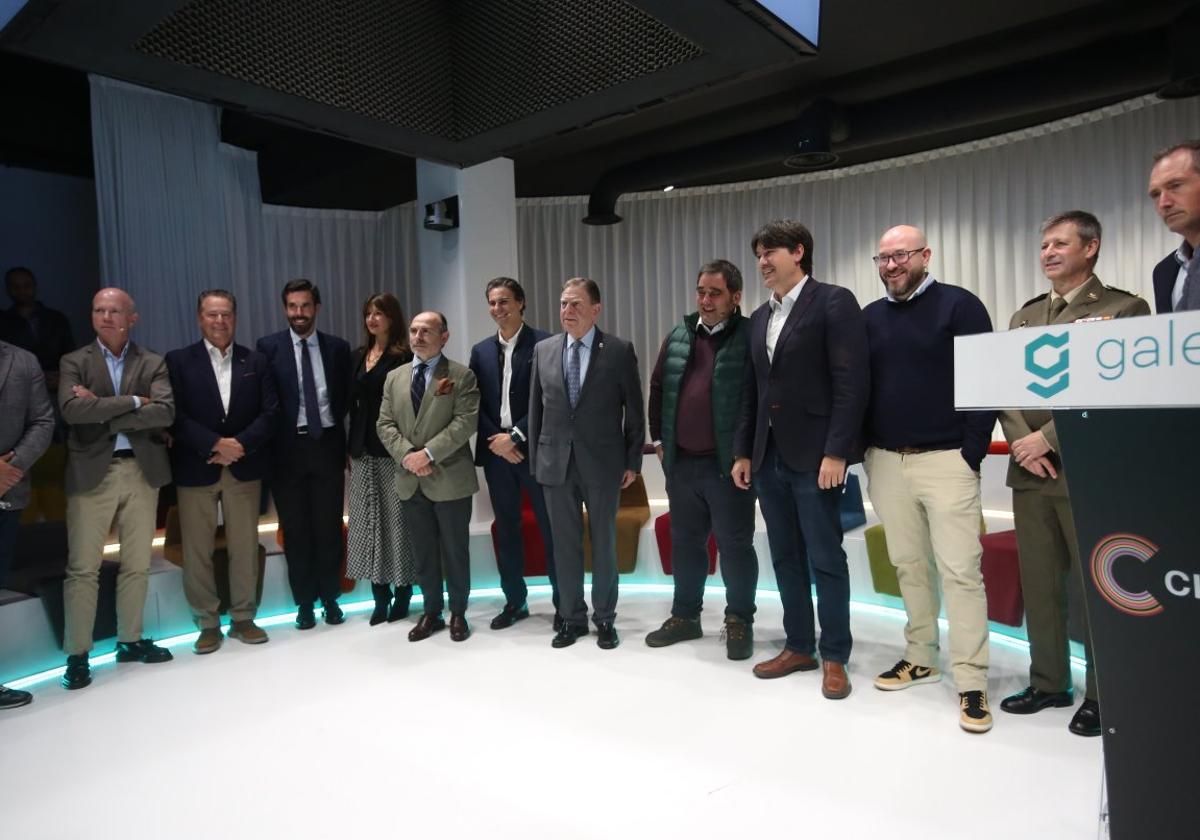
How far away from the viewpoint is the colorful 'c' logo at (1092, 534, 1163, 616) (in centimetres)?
115

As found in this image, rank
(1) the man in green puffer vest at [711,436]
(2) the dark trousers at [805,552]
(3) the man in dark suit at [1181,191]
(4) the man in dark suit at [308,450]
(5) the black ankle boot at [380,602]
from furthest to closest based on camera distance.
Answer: (5) the black ankle boot at [380,602]
(4) the man in dark suit at [308,450]
(1) the man in green puffer vest at [711,436]
(2) the dark trousers at [805,552]
(3) the man in dark suit at [1181,191]

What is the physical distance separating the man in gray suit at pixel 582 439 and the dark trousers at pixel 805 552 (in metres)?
0.69

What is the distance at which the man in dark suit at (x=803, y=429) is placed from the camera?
275cm

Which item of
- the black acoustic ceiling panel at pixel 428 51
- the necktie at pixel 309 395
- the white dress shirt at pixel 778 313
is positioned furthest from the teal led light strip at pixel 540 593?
the black acoustic ceiling panel at pixel 428 51

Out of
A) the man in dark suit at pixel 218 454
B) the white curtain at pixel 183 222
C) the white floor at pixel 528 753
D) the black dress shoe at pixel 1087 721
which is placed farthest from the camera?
the white curtain at pixel 183 222

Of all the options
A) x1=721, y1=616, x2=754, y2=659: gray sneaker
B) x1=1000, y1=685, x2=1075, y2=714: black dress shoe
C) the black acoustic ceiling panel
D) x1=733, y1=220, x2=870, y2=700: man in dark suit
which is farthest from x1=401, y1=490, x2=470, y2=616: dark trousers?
the black acoustic ceiling panel

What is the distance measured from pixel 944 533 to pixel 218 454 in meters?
3.00

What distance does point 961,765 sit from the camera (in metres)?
2.29

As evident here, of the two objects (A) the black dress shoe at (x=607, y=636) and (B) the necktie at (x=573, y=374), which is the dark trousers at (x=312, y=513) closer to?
(B) the necktie at (x=573, y=374)

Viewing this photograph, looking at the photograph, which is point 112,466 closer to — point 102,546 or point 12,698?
point 102,546

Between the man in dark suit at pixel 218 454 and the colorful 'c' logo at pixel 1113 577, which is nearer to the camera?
the colorful 'c' logo at pixel 1113 577

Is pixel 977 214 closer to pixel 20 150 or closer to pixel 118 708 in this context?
pixel 118 708

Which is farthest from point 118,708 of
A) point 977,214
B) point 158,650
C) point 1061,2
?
point 977,214

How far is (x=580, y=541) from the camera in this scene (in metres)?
3.60
